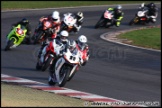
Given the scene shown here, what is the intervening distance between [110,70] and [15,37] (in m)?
5.64

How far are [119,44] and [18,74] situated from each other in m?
8.04

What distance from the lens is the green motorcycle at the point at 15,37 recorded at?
894 inches

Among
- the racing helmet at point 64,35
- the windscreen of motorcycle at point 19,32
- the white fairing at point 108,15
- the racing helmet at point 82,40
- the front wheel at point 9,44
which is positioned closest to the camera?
the racing helmet at point 82,40

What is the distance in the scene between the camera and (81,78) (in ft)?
55.9

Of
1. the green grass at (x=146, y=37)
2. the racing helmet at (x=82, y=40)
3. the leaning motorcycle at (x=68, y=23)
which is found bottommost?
the green grass at (x=146, y=37)

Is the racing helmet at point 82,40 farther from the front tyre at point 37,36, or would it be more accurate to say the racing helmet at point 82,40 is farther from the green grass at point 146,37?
the front tyre at point 37,36

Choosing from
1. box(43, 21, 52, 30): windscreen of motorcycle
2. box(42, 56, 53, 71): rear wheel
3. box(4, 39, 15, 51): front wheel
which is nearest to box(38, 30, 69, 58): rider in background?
box(42, 56, 53, 71): rear wheel

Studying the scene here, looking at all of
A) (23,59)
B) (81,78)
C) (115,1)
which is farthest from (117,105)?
(115,1)

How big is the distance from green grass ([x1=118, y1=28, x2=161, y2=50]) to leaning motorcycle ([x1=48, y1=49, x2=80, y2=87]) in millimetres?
8764

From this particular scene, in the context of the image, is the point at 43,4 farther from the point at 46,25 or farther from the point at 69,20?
the point at 46,25

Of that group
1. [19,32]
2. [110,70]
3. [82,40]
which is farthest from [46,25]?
[82,40]

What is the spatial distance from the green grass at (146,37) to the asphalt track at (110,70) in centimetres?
107

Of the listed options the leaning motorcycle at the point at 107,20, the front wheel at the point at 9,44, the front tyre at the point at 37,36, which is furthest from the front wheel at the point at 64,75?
the leaning motorcycle at the point at 107,20

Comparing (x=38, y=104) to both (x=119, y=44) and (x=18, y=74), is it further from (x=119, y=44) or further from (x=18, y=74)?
(x=119, y=44)
